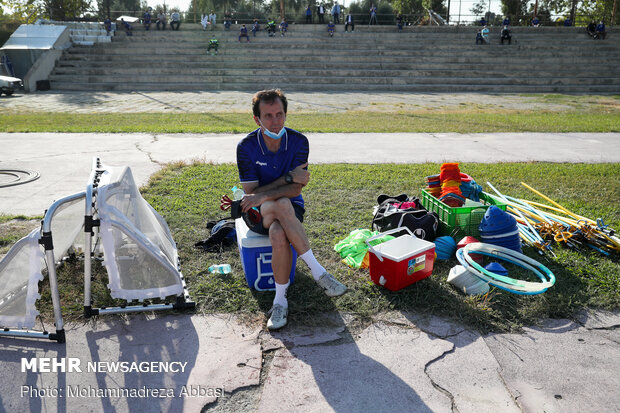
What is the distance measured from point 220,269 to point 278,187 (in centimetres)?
94

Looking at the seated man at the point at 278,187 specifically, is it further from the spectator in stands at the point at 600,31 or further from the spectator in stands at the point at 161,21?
the spectator in stands at the point at 600,31

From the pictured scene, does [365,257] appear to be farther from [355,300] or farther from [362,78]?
[362,78]

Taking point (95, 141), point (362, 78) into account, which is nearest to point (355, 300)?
point (95, 141)

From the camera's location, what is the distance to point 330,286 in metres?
3.59

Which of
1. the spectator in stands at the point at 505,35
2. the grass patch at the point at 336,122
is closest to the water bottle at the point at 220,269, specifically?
the grass patch at the point at 336,122

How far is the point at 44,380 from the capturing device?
9.11 ft

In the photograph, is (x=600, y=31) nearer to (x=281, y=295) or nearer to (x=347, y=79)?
(x=347, y=79)

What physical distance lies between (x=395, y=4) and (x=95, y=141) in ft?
165

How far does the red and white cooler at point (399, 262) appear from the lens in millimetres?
3613

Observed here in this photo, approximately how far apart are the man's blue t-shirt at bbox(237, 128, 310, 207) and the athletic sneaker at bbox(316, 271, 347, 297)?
654mm

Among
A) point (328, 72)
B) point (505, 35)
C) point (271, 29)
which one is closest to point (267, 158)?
point (328, 72)

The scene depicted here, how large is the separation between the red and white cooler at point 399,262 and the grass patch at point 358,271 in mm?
93

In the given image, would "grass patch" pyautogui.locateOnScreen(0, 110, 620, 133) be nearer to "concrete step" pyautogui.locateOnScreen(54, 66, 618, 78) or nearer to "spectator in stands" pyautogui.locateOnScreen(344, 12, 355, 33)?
"concrete step" pyautogui.locateOnScreen(54, 66, 618, 78)

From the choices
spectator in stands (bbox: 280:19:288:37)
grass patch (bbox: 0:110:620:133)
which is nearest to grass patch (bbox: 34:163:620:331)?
grass patch (bbox: 0:110:620:133)
